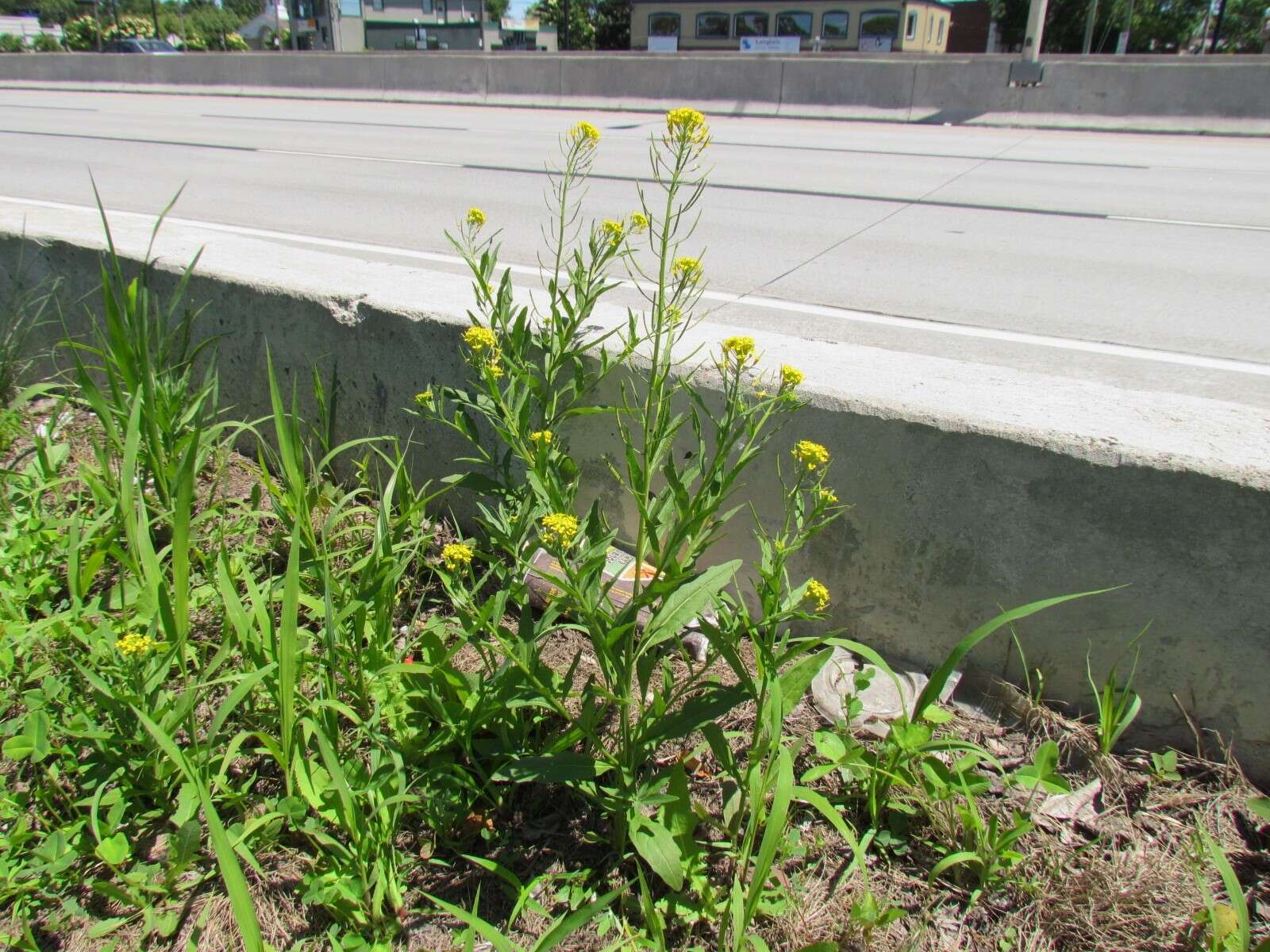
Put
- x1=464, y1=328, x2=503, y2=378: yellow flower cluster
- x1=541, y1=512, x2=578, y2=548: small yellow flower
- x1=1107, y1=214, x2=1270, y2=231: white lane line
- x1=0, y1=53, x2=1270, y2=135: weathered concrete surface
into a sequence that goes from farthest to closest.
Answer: x1=0, y1=53, x2=1270, y2=135: weathered concrete surface
x1=1107, y1=214, x2=1270, y2=231: white lane line
x1=464, y1=328, x2=503, y2=378: yellow flower cluster
x1=541, y1=512, x2=578, y2=548: small yellow flower

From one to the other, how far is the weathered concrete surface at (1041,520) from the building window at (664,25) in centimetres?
6927

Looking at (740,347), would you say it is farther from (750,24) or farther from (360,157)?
(750,24)

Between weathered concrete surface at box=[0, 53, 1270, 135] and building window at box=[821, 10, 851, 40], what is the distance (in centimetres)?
4974

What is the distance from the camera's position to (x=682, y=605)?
6.84 feet

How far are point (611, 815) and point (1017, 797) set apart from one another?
102cm

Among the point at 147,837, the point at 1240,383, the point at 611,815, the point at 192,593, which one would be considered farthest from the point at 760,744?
the point at 1240,383

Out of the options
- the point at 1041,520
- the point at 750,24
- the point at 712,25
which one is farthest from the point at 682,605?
the point at 712,25

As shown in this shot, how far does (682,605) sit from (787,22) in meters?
69.8

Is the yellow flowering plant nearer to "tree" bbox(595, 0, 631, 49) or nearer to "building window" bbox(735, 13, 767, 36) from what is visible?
"building window" bbox(735, 13, 767, 36)

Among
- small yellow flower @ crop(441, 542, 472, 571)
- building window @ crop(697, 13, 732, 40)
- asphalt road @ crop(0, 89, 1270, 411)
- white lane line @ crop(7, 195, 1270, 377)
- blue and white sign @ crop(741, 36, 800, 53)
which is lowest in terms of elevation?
white lane line @ crop(7, 195, 1270, 377)

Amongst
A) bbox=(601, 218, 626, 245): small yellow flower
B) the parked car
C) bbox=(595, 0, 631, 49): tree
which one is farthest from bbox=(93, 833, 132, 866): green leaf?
bbox=(595, 0, 631, 49): tree

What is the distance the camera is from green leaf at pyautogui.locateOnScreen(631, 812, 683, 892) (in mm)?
1914

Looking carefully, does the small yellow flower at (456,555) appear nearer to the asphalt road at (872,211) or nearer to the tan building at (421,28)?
the asphalt road at (872,211)

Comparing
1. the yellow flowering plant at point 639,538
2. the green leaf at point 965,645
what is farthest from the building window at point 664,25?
the green leaf at point 965,645
